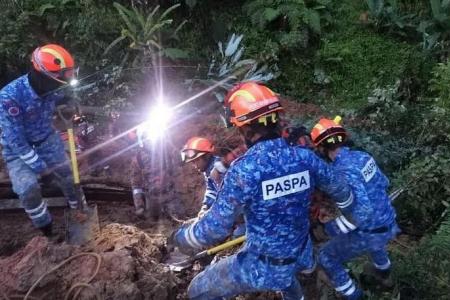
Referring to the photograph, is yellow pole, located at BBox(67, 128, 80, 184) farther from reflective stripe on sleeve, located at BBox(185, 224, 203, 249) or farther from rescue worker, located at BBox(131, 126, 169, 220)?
reflective stripe on sleeve, located at BBox(185, 224, 203, 249)

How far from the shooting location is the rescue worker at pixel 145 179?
6738mm

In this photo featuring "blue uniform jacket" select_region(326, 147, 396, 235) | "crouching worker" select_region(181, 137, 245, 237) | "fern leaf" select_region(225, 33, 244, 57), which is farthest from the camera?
"fern leaf" select_region(225, 33, 244, 57)

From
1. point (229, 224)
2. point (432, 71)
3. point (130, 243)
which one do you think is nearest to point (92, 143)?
point (130, 243)

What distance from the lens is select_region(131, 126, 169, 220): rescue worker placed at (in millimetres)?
6738

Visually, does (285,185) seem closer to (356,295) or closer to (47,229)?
(356,295)

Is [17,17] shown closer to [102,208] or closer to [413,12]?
[102,208]

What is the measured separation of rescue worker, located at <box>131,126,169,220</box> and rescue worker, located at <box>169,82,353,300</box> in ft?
9.16

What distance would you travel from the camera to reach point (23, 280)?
4.42 metres

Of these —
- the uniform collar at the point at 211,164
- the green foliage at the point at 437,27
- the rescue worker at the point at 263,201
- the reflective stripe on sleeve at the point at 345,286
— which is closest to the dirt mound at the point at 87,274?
the rescue worker at the point at 263,201

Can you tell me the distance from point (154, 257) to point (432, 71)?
19.3 ft

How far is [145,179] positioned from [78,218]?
3.73ft

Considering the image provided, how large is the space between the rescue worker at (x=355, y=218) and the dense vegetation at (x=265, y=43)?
3151mm

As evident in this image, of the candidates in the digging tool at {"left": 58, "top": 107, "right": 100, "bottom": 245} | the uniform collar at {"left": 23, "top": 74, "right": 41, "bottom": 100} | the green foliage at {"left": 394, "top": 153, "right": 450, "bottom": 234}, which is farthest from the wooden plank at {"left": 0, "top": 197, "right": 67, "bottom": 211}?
the green foliage at {"left": 394, "top": 153, "right": 450, "bottom": 234}

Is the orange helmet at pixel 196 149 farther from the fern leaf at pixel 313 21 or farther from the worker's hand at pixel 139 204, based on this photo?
the fern leaf at pixel 313 21
